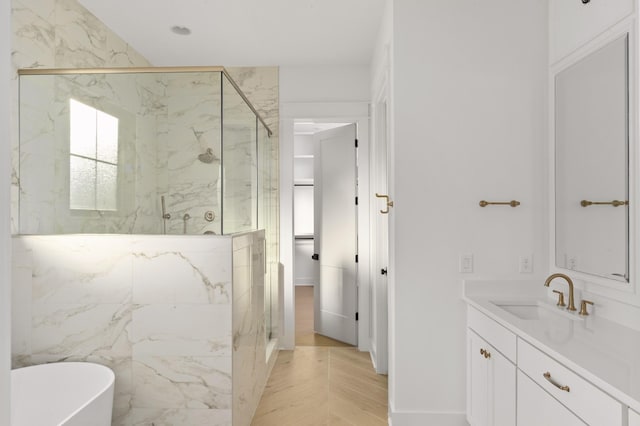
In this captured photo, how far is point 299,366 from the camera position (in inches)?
145

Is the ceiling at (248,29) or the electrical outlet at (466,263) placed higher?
the ceiling at (248,29)

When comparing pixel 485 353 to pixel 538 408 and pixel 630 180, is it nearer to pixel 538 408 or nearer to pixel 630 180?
pixel 538 408

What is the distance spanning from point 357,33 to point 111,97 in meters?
1.99

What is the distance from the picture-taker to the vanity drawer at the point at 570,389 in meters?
1.22

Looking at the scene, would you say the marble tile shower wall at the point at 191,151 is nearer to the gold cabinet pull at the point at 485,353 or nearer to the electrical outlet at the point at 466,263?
the electrical outlet at the point at 466,263

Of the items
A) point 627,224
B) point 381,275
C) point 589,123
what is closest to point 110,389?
point 381,275

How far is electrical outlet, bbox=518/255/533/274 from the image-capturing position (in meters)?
2.46

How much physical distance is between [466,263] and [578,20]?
1.43 m

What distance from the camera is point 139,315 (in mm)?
2260

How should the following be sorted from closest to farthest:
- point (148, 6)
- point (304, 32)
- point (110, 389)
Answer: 1. point (110, 389)
2. point (148, 6)
3. point (304, 32)

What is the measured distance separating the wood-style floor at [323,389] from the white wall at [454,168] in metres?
0.48

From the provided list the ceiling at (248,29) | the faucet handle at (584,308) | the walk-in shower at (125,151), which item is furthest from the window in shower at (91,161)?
the faucet handle at (584,308)

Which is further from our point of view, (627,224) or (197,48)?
(197,48)

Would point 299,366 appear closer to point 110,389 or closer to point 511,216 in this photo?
point 110,389
